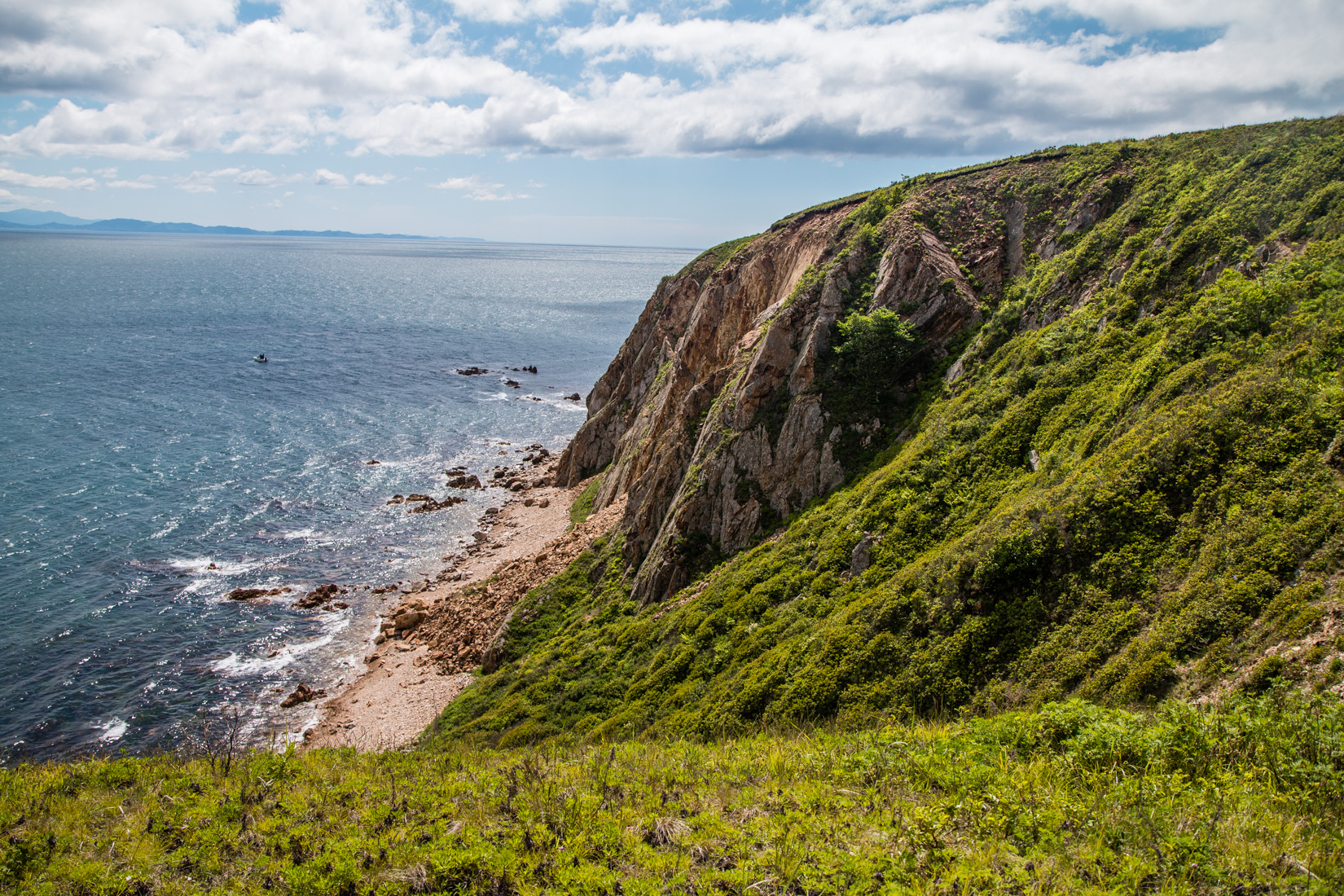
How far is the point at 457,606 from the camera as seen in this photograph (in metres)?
37.2

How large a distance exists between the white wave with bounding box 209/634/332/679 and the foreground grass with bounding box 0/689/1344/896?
23658 millimetres

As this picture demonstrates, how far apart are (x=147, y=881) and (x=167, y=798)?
98.5 inches

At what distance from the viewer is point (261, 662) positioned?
111ft

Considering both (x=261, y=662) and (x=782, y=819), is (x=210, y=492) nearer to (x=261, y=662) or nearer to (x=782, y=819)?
(x=261, y=662)

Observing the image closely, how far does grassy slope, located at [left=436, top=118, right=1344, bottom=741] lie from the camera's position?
1203 centimetres

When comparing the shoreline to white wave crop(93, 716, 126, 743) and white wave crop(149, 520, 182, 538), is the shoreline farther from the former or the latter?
white wave crop(149, 520, 182, 538)

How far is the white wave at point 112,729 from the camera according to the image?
2756cm

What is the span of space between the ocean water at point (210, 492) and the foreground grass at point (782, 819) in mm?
7526

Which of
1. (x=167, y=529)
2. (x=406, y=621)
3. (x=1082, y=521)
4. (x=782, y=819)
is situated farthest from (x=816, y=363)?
(x=167, y=529)

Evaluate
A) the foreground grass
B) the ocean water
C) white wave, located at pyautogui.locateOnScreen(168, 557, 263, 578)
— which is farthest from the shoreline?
the foreground grass

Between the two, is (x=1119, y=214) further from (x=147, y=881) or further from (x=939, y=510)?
(x=147, y=881)

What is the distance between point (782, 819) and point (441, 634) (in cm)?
3003

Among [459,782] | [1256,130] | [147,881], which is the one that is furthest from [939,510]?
[1256,130]

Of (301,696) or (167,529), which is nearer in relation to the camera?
(301,696)
